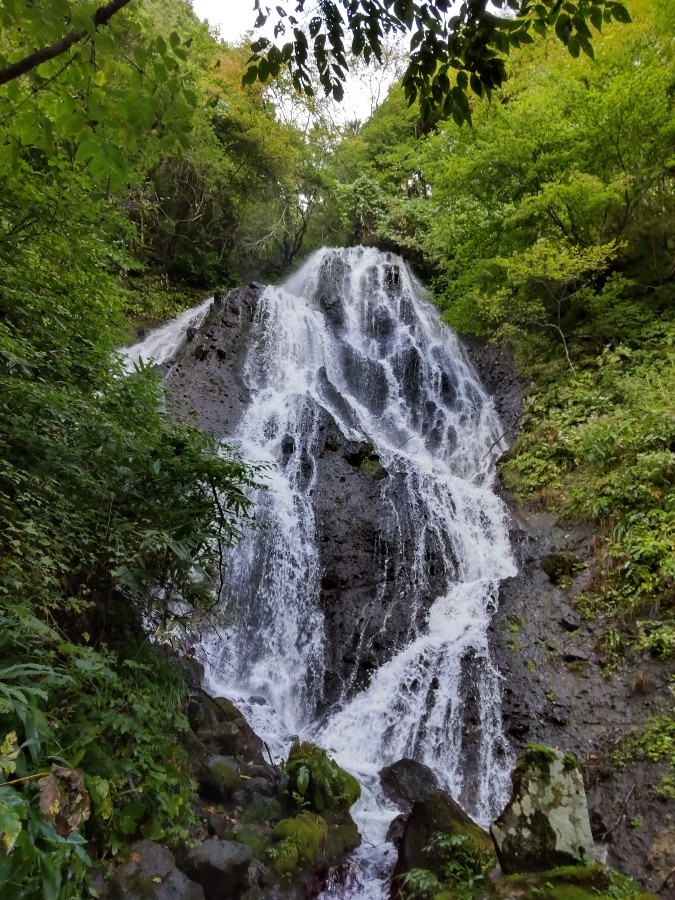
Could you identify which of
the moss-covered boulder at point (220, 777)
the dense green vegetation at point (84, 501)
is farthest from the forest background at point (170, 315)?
the moss-covered boulder at point (220, 777)

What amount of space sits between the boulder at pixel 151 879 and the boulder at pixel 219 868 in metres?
0.17

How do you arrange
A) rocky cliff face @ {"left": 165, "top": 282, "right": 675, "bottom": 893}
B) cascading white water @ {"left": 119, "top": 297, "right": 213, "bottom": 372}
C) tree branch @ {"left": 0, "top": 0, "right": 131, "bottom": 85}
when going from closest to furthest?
tree branch @ {"left": 0, "top": 0, "right": 131, "bottom": 85} → rocky cliff face @ {"left": 165, "top": 282, "right": 675, "bottom": 893} → cascading white water @ {"left": 119, "top": 297, "right": 213, "bottom": 372}

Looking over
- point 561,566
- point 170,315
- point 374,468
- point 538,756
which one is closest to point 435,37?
point 538,756

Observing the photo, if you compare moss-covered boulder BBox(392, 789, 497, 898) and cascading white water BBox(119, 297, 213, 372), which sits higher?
cascading white water BBox(119, 297, 213, 372)

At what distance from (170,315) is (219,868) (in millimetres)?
14230

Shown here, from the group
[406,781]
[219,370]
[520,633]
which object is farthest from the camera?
[219,370]

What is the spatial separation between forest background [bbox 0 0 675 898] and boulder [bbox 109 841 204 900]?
5.0 inches

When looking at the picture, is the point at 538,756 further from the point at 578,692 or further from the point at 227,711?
the point at 227,711

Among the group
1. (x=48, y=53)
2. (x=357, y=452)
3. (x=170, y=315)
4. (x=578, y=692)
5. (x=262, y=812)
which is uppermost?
(x=170, y=315)

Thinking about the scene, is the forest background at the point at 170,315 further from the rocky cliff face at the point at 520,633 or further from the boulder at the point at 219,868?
the rocky cliff face at the point at 520,633

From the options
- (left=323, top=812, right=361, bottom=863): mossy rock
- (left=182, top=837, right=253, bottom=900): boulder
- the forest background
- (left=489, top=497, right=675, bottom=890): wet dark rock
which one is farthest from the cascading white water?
(left=182, top=837, right=253, bottom=900): boulder

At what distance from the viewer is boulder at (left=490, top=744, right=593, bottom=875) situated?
3377 millimetres

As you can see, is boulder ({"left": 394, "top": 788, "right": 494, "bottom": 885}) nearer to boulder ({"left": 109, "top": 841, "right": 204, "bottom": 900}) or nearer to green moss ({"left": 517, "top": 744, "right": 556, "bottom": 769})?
green moss ({"left": 517, "top": 744, "right": 556, "bottom": 769})

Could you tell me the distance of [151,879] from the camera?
3.06 meters
